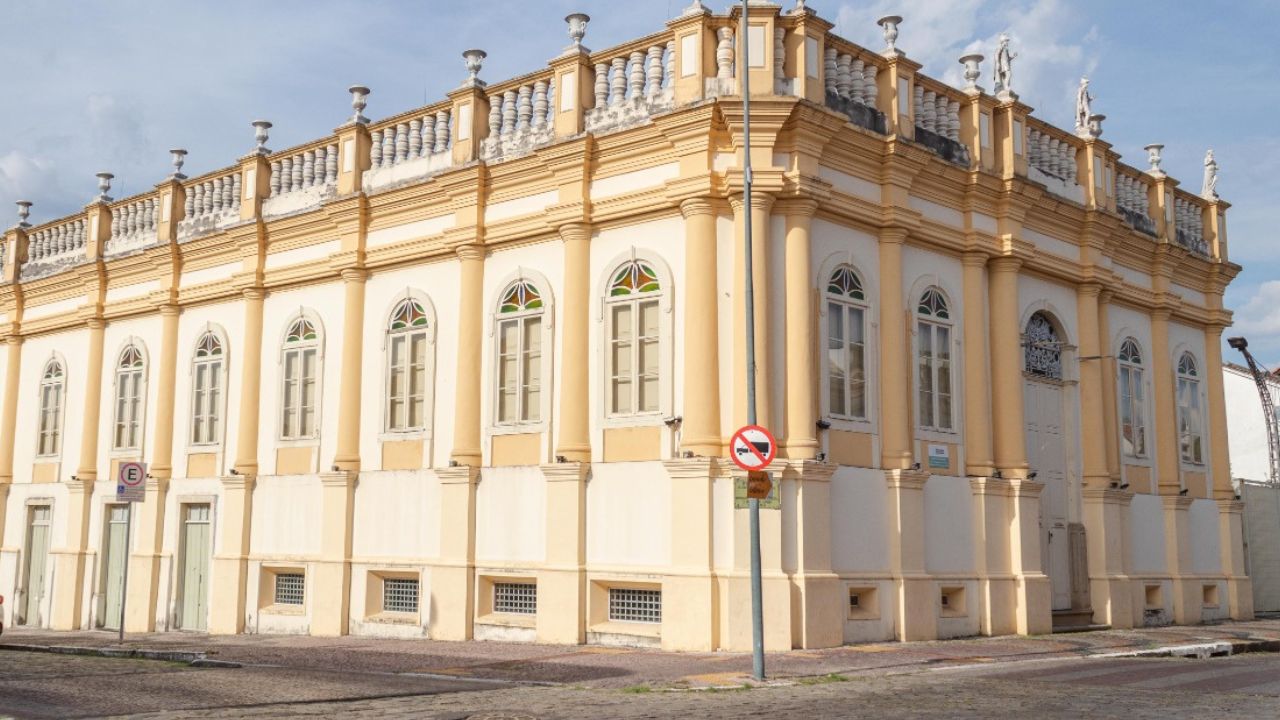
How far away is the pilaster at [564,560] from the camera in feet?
58.8

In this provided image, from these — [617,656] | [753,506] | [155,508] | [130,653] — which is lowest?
[130,653]

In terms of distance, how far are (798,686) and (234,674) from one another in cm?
666

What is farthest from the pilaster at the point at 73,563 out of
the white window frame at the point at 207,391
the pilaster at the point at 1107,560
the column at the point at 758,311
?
the pilaster at the point at 1107,560

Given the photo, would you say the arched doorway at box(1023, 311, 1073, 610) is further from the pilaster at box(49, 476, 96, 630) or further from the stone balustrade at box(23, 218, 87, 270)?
the stone balustrade at box(23, 218, 87, 270)

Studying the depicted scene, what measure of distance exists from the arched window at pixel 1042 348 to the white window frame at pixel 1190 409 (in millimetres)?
4302

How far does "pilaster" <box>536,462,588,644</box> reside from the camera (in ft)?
58.8

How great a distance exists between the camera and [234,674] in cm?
1498

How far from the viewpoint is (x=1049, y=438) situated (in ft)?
71.9

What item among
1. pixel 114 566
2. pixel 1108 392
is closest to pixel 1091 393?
pixel 1108 392

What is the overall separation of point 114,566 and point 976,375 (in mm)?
17078

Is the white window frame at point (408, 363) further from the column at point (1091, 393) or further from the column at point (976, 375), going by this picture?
the column at point (1091, 393)

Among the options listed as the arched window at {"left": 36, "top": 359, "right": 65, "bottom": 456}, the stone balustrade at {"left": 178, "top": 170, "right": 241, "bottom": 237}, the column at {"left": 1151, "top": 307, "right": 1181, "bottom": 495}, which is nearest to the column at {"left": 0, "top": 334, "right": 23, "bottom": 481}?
the arched window at {"left": 36, "top": 359, "right": 65, "bottom": 456}

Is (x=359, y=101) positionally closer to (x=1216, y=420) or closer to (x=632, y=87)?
(x=632, y=87)

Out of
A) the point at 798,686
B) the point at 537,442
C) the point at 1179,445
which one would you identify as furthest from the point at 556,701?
the point at 1179,445
